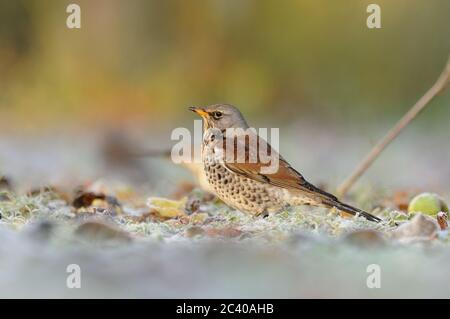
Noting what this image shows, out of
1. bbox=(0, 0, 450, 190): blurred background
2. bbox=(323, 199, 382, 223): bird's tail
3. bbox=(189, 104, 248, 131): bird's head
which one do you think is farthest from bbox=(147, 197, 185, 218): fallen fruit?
bbox=(0, 0, 450, 190): blurred background

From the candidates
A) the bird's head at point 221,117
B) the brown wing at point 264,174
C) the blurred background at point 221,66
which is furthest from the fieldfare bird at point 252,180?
the blurred background at point 221,66

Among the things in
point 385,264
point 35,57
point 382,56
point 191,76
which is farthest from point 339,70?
point 385,264

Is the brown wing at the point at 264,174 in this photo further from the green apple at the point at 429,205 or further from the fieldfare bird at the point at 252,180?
the green apple at the point at 429,205

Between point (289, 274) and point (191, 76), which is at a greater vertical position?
point (191, 76)

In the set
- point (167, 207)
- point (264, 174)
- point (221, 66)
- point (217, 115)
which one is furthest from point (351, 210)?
point (221, 66)

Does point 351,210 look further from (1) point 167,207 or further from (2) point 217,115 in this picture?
(2) point 217,115

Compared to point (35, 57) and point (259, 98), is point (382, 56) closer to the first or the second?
point (259, 98)
